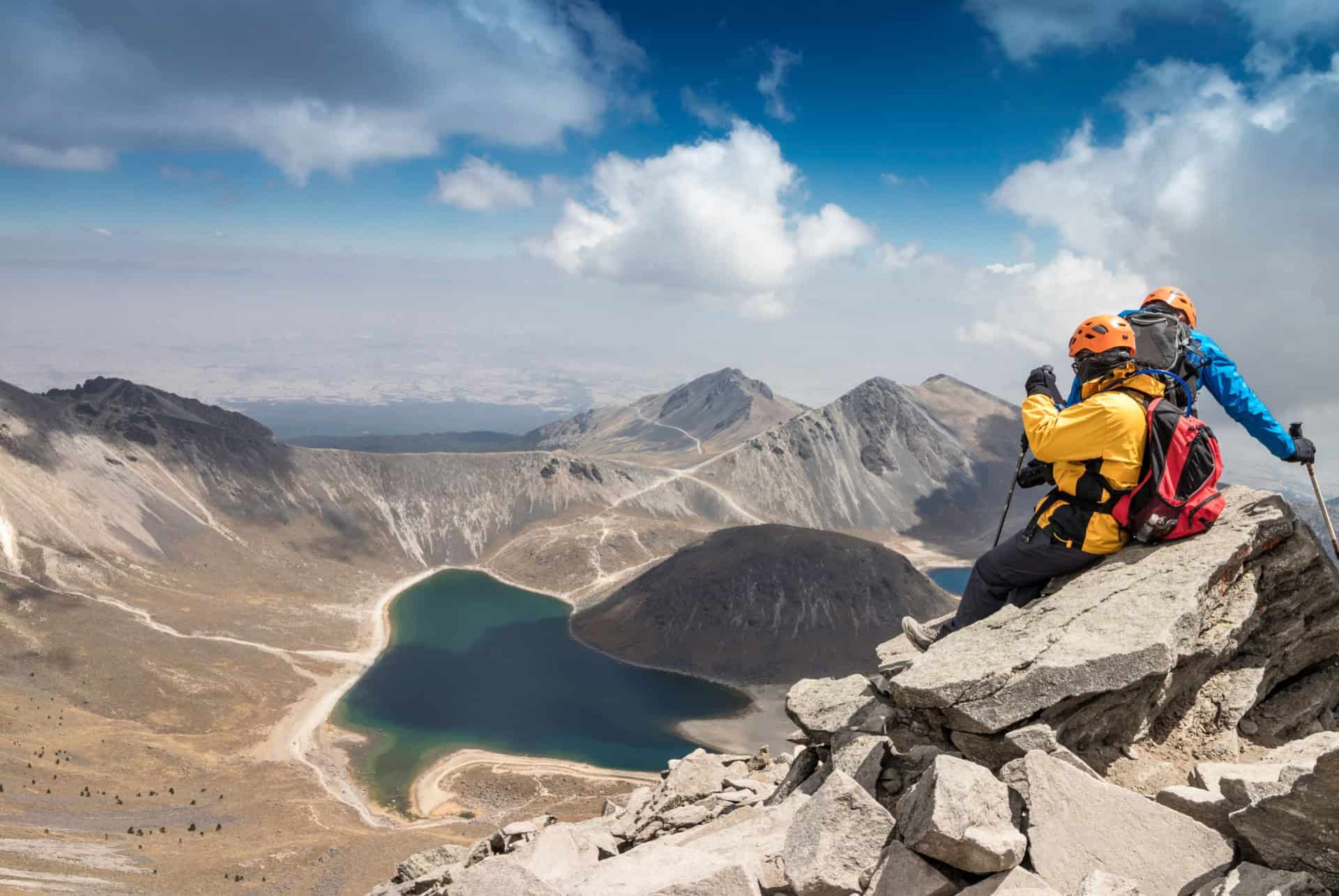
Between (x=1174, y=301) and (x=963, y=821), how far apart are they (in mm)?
10690

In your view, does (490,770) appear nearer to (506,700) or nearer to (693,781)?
(506,700)

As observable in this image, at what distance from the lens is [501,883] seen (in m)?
10.1

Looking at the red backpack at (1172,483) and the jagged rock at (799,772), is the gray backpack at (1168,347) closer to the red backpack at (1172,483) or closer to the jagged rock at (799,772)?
the red backpack at (1172,483)

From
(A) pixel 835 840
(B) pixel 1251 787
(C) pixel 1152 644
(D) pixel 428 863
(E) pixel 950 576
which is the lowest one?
(D) pixel 428 863

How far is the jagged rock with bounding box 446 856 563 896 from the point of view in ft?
32.4

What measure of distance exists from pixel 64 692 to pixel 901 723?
96.6m

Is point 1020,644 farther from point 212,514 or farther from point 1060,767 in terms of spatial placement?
point 212,514

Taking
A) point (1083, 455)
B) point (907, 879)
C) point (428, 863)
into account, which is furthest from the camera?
point (428, 863)

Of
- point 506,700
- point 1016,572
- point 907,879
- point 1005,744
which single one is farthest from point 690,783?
point 506,700

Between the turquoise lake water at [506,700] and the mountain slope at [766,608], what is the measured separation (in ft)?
21.1

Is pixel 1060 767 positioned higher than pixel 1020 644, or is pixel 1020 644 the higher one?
pixel 1020 644

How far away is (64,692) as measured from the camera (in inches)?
2958

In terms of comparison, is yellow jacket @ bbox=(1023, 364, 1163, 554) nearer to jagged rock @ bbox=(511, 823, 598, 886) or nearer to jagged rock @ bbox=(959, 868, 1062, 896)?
jagged rock @ bbox=(959, 868, 1062, 896)

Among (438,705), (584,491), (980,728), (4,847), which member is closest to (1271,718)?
(980,728)
